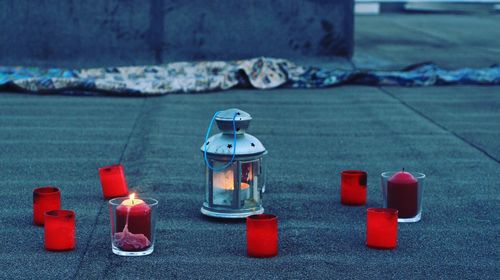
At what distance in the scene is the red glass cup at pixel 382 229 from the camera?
215 inches

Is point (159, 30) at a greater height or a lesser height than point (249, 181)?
greater

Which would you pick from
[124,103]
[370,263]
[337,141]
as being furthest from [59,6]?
[370,263]

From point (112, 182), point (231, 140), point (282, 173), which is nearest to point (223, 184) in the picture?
point (231, 140)

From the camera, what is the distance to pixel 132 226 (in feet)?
17.3

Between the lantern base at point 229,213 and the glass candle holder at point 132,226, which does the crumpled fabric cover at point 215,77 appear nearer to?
the lantern base at point 229,213

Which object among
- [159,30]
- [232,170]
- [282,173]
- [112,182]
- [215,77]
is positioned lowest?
[282,173]

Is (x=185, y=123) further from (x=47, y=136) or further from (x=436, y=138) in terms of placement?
(x=436, y=138)

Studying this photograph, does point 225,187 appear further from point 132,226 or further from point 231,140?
point 132,226

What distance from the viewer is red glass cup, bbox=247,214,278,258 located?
5.25 m

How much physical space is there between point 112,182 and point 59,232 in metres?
1.30

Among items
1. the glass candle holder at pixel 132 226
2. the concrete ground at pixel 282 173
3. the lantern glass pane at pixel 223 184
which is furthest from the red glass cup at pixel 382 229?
the glass candle holder at pixel 132 226

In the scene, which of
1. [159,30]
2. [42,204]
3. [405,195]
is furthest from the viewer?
[159,30]

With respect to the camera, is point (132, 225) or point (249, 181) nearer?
point (132, 225)

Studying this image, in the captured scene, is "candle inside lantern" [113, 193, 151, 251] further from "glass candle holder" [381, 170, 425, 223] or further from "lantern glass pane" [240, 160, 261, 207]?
"glass candle holder" [381, 170, 425, 223]
